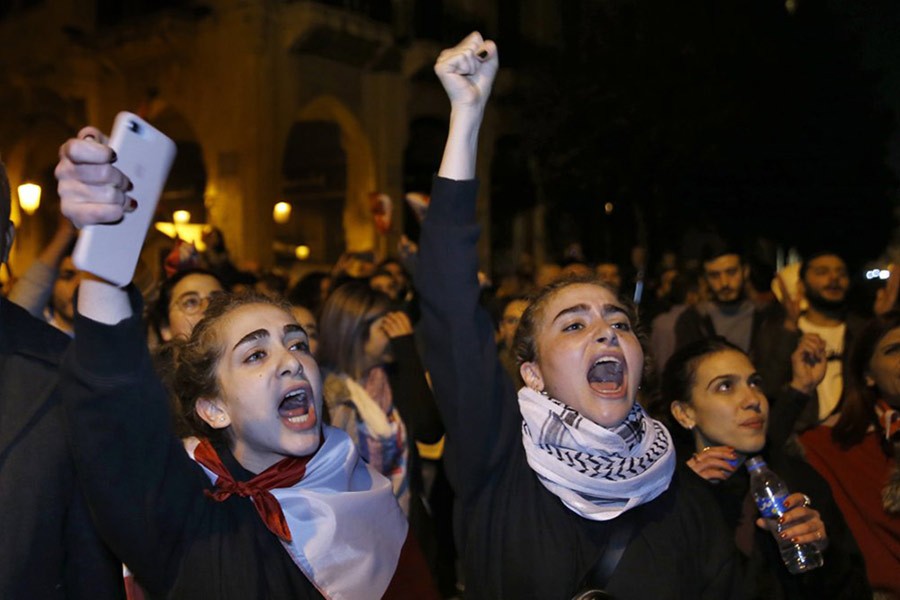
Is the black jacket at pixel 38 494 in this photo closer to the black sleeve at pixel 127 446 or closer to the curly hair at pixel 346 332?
the black sleeve at pixel 127 446

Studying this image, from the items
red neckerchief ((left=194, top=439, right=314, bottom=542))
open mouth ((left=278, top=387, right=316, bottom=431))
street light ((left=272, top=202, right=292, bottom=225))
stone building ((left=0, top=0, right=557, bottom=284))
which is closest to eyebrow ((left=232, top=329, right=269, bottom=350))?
open mouth ((left=278, top=387, right=316, bottom=431))

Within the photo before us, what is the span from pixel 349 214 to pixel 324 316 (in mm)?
12385

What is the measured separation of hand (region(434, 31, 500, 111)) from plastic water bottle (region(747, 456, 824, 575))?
67.4 inches

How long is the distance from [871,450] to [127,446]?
127 inches

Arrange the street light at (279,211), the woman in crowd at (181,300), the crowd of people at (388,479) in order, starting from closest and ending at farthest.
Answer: the crowd of people at (388,479), the woman in crowd at (181,300), the street light at (279,211)

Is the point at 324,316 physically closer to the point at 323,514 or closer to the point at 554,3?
the point at 323,514

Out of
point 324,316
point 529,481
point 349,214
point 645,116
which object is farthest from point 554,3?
point 529,481

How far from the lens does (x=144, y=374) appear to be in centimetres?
188

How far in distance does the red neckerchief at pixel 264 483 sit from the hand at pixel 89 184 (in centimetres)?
82

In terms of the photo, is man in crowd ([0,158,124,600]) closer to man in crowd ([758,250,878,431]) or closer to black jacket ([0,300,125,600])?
black jacket ([0,300,125,600])

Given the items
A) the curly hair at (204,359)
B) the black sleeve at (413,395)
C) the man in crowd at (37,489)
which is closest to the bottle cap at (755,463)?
the black sleeve at (413,395)

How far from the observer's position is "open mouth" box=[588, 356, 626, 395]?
2.61 metres

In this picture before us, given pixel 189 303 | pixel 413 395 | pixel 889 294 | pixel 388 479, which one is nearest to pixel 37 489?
pixel 388 479

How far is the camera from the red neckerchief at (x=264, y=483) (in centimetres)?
233
